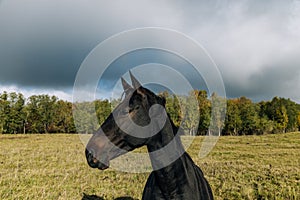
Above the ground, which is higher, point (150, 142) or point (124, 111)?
point (124, 111)

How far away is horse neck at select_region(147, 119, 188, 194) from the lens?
4496mm

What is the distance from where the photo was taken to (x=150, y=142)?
4.46m

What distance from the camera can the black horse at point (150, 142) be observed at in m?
4.00

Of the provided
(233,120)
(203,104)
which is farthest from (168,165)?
(233,120)

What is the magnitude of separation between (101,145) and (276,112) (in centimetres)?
10836

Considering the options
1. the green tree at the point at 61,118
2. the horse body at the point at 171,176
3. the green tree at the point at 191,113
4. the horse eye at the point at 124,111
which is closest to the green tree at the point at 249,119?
the green tree at the point at 61,118

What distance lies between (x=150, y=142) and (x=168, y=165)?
44 cm

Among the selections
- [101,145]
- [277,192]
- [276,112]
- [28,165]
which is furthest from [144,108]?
[276,112]

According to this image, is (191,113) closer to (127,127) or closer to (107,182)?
(127,127)

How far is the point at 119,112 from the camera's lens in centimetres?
404

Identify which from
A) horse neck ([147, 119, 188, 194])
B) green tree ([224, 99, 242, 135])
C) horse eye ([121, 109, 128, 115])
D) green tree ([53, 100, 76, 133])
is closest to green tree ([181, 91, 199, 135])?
horse neck ([147, 119, 188, 194])

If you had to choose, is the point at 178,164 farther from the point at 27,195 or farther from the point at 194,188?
the point at 27,195

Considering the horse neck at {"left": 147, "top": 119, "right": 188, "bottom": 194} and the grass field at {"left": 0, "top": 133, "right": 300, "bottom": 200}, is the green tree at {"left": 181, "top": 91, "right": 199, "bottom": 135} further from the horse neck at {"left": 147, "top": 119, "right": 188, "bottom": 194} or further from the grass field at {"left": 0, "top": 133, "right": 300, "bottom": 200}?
the grass field at {"left": 0, "top": 133, "right": 300, "bottom": 200}

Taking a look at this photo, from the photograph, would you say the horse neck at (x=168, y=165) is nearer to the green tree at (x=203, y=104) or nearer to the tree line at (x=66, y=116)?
the green tree at (x=203, y=104)
